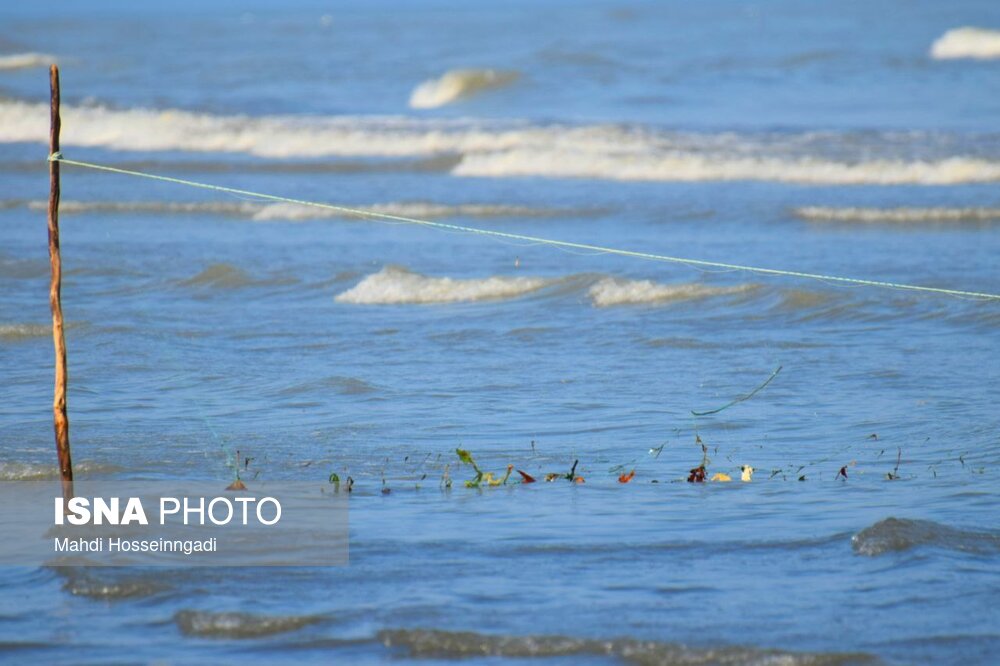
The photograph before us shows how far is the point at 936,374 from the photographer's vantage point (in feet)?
29.8

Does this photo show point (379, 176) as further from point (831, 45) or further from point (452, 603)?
point (831, 45)

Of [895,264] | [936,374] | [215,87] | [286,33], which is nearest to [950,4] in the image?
[286,33]

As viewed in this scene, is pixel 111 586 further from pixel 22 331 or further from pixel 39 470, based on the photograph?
pixel 22 331

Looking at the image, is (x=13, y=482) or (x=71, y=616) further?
(x=13, y=482)

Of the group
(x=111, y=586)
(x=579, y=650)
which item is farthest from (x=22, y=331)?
(x=579, y=650)

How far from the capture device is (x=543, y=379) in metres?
9.09

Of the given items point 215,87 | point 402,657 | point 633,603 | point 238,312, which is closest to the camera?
point 402,657

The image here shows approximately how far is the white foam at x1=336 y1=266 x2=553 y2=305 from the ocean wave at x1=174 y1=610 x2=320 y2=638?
6804mm

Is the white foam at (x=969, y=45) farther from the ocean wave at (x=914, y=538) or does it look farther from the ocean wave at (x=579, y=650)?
the ocean wave at (x=579, y=650)

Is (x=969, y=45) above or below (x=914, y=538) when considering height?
above

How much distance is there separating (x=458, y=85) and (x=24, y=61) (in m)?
18.5

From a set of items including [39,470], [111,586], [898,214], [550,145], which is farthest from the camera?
[550,145]

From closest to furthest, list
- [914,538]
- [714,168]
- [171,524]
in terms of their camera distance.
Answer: [914,538]
[171,524]
[714,168]

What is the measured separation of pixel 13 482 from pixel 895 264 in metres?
8.80
